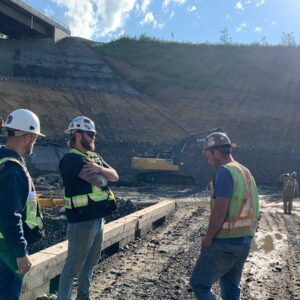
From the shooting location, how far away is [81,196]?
418 cm

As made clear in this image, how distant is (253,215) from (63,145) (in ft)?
82.7

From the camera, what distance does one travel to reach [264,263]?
745 centimetres

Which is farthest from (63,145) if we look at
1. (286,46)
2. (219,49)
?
(286,46)

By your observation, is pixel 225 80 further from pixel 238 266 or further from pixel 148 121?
pixel 238 266

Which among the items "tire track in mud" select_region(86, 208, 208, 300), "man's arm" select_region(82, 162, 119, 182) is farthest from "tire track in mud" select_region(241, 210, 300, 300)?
"man's arm" select_region(82, 162, 119, 182)

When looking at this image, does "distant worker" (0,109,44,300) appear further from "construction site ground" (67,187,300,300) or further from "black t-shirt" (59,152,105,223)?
"construction site ground" (67,187,300,300)

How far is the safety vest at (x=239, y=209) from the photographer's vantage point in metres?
3.64

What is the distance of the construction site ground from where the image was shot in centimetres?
565

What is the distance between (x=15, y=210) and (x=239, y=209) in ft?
5.96

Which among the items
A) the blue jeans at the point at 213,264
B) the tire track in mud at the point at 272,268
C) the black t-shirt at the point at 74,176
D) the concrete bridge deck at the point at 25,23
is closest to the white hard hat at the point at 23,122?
the black t-shirt at the point at 74,176

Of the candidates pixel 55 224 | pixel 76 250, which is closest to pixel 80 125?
pixel 76 250

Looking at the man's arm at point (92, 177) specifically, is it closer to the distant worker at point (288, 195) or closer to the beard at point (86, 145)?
the beard at point (86, 145)

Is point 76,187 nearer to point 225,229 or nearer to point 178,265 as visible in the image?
point 225,229

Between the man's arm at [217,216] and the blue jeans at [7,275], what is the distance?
5.09 feet
